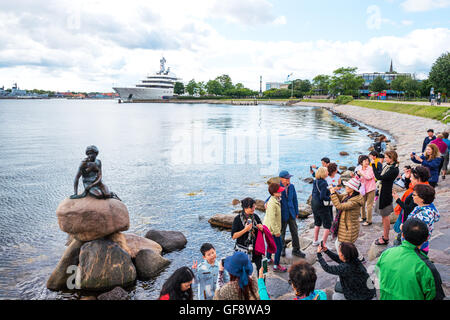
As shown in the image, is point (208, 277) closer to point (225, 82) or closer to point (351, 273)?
point (351, 273)

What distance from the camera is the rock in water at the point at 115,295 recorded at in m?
7.30

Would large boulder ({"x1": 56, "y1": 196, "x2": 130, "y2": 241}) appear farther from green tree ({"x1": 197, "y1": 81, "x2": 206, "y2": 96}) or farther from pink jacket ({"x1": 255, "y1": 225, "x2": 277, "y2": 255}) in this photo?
green tree ({"x1": 197, "y1": 81, "x2": 206, "y2": 96})

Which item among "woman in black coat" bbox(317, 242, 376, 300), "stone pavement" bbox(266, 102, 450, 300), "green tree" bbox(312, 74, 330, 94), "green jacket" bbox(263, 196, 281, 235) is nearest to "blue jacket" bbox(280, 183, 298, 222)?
"green jacket" bbox(263, 196, 281, 235)

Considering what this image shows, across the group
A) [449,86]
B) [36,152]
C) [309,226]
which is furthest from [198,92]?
[309,226]

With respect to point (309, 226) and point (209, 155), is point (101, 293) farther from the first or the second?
A: point (209, 155)

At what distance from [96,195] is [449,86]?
189ft

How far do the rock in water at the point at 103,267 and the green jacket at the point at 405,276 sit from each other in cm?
640

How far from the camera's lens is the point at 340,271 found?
418 cm

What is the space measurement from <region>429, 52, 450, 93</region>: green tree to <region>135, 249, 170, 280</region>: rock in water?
185 feet

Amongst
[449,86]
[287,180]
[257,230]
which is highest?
[449,86]

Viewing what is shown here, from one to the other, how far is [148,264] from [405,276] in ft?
22.1

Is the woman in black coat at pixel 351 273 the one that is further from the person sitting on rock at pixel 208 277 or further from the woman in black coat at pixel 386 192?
the woman in black coat at pixel 386 192
